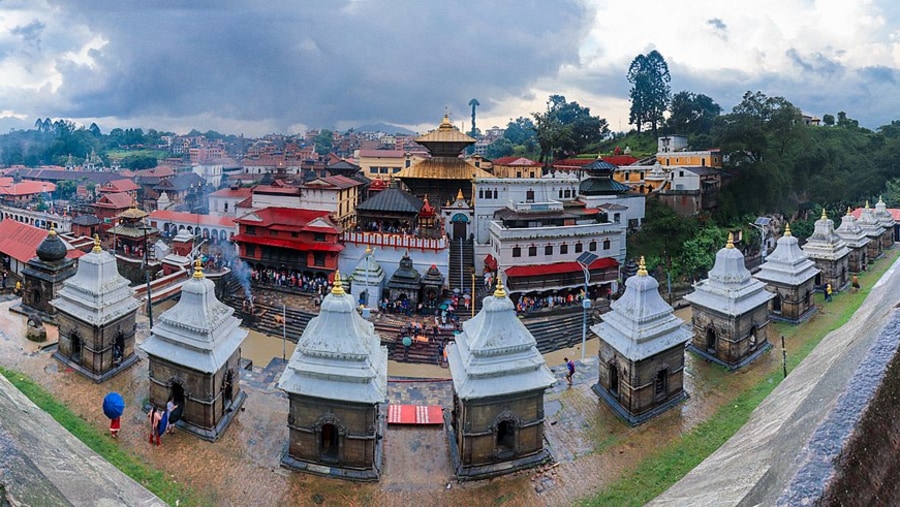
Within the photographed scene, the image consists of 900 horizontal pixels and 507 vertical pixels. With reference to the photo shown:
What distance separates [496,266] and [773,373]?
1357 centimetres

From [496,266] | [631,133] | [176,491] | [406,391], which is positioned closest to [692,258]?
[496,266]

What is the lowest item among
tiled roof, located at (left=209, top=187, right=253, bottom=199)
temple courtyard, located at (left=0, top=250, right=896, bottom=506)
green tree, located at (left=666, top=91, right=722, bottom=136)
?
temple courtyard, located at (left=0, top=250, right=896, bottom=506)

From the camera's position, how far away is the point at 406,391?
15.5 m

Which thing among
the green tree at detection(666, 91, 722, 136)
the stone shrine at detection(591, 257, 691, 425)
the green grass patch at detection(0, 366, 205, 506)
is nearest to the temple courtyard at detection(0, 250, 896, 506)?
the green grass patch at detection(0, 366, 205, 506)

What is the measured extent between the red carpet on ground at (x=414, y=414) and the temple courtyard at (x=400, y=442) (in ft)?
0.61

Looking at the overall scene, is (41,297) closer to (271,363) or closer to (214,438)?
(271,363)

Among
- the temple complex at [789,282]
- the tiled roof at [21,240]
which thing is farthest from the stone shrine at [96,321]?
the temple complex at [789,282]

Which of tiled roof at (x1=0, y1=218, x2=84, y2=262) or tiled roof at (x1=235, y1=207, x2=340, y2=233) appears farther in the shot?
tiled roof at (x1=235, y1=207, x2=340, y2=233)

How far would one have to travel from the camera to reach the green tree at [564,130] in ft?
164

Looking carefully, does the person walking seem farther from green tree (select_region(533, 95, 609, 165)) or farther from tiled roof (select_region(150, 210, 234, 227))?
green tree (select_region(533, 95, 609, 165))

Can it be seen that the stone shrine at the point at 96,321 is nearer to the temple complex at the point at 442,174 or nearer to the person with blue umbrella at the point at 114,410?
the person with blue umbrella at the point at 114,410

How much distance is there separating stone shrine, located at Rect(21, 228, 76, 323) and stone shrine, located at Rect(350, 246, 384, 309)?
34.7 ft

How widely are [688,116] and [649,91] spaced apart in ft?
20.9

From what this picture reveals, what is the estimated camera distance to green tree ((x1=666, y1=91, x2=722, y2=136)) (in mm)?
54094
